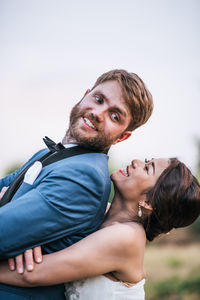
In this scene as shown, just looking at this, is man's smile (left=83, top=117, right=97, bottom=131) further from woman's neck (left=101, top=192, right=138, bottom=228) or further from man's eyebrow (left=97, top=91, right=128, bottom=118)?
woman's neck (left=101, top=192, right=138, bottom=228)

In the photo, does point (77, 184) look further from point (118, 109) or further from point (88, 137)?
point (118, 109)

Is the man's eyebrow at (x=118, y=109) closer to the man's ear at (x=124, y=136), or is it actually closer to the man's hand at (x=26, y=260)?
the man's ear at (x=124, y=136)

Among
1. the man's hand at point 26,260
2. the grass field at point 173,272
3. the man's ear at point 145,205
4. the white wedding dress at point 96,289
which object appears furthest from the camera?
the grass field at point 173,272

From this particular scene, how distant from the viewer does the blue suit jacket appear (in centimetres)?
214

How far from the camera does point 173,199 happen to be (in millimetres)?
2934

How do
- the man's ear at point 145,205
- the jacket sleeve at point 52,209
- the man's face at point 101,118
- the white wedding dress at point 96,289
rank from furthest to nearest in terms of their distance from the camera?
the man's ear at point 145,205 < the man's face at point 101,118 < the white wedding dress at point 96,289 < the jacket sleeve at point 52,209

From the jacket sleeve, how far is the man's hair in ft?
2.74

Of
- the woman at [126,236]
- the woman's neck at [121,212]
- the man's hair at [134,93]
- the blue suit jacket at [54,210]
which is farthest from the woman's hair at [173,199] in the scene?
the blue suit jacket at [54,210]

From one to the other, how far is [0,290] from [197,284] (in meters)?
10.4

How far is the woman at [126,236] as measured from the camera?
2.37 m

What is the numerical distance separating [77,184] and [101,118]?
73 centimetres

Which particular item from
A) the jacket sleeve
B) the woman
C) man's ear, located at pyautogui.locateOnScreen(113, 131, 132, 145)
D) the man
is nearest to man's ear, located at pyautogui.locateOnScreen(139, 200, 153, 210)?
the woman

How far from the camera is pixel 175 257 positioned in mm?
11938

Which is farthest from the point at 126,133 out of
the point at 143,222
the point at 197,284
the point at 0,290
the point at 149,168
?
the point at 197,284
